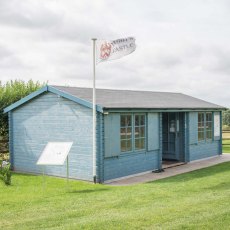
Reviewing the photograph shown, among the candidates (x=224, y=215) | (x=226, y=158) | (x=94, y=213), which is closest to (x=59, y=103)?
(x=94, y=213)

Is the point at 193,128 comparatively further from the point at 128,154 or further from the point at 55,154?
the point at 55,154

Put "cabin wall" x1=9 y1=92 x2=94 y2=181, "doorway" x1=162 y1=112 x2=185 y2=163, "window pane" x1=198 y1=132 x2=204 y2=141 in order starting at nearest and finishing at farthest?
"cabin wall" x1=9 y1=92 x2=94 y2=181 → "doorway" x1=162 y1=112 x2=185 y2=163 → "window pane" x1=198 y1=132 x2=204 y2=141

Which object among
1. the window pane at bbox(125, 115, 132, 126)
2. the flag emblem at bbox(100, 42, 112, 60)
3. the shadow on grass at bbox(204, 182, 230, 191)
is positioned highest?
the flag emblem at bbox(100, 42, 112, 60)

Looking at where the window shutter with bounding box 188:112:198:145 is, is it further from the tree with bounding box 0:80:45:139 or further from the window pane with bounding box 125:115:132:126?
the tree with bounding box 0:80:45:139

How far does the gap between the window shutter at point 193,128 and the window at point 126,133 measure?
15.9 feet

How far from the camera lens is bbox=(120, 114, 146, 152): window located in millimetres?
13398

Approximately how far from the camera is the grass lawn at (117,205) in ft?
24.0

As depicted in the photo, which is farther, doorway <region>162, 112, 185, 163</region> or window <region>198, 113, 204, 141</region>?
window <region>198, 113, 204, 141</region>

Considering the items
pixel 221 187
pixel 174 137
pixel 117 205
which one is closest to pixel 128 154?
pixel 221 187

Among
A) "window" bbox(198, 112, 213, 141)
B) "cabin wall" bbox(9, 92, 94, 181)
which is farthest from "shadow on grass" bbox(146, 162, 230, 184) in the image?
"cabin wall" bbox(9, 92, 94, 181)

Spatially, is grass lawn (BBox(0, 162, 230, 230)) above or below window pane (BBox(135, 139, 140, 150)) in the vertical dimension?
below

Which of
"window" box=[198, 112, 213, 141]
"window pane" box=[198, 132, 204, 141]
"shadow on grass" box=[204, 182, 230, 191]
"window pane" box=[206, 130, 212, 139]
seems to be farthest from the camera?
"window pane" box=[206, 130, 212, 139]

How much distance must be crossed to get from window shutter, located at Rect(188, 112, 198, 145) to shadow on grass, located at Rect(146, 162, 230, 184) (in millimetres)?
1930

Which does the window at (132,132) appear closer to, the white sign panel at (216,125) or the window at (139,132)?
the window at (139,132)
